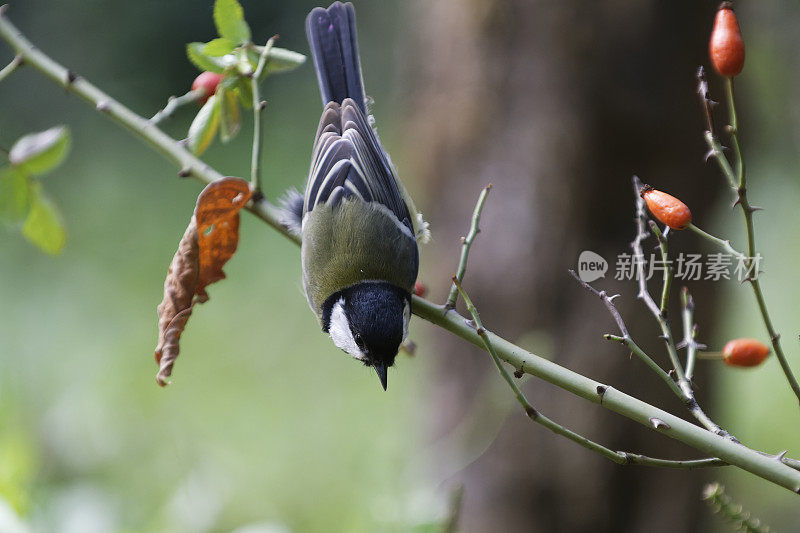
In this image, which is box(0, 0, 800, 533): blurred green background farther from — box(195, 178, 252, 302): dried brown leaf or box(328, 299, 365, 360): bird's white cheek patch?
box(195, 178, 252, 302): dried brown leaf

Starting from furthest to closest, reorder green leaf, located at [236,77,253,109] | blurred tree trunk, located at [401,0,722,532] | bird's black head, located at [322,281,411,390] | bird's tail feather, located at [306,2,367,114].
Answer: blurred tree trunk, located at [401,0,722,532] < bird's tail feather, located at [306,2,367,114] < bird's black head, located at [322,281,411,390] < green leaf, located at [236,77,253,109]

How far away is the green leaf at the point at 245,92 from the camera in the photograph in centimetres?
119

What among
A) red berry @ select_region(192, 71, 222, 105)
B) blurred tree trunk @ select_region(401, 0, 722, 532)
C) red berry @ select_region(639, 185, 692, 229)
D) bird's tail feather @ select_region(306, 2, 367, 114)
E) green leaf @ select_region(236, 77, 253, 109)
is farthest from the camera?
blurred tree trunk @ select_region(401, 0, 722, 532)

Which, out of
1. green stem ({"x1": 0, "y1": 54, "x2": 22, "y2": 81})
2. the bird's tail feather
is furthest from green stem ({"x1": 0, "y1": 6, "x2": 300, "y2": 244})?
the bird's tail feather

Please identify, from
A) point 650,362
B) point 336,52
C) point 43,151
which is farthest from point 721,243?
point 336,52

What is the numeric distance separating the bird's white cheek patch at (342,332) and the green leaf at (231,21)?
0.68 metres

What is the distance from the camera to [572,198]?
283 centimetres

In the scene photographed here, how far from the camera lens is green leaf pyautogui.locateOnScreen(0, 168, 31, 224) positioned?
33.1 inches

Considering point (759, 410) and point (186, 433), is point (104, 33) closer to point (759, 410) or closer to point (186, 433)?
point (186, 433)

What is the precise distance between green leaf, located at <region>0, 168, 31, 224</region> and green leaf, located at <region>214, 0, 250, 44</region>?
0.40m

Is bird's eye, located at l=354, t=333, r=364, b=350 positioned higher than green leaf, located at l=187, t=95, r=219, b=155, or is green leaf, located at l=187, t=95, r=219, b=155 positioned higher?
green leaf, located at l=187, t=95, r=219, b=155

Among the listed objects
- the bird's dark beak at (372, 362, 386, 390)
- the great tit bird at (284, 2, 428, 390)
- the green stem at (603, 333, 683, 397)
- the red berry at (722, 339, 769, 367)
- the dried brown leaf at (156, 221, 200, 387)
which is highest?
the green stem at (603, 333, 683, 397)

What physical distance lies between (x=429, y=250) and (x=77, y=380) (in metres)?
2.36

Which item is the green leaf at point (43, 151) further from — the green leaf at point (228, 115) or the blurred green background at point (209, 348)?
the blurred green background at point (209, 348)
